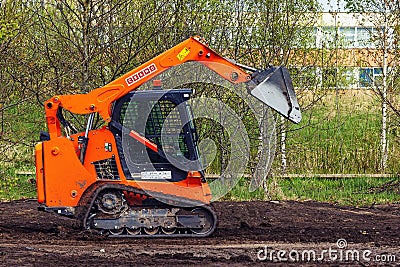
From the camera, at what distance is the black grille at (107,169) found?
10.5 meters

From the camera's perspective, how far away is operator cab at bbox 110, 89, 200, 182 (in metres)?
10.5

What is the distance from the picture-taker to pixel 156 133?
1062 cm

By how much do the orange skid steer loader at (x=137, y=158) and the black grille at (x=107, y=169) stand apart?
0.05ft

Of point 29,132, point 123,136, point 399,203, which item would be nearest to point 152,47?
point 29,132

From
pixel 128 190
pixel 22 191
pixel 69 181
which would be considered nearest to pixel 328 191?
pixel 22 191

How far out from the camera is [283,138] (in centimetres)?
1599

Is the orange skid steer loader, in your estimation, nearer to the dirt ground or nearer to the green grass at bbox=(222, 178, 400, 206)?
the dirt ground

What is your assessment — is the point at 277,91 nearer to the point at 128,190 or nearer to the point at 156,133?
the point at 156,133

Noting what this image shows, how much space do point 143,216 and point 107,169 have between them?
2.78 feet

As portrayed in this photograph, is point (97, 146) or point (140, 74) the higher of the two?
point (140, 74)

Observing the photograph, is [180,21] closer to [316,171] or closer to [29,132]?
[29,132]

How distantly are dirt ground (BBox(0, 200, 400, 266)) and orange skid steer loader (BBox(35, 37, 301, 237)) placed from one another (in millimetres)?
320

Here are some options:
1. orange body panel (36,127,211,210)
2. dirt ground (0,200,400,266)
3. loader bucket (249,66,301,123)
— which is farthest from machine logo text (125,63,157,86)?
dirt ground (0,200,400,266)

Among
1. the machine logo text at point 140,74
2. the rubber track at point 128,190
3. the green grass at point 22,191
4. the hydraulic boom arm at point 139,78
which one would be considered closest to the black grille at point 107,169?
the rubber track at point 128,190
